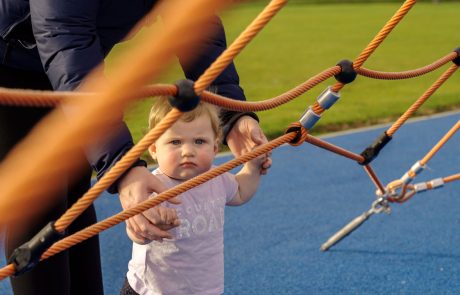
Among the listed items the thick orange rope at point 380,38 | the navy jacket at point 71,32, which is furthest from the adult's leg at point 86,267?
the thick orange rope at point 380,38

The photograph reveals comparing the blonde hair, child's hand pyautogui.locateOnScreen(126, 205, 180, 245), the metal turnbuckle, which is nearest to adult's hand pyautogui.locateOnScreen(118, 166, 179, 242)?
child's hand pyautogui.locateOnScreen(126, 205, 180, 245)

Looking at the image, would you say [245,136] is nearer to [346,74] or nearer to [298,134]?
[298,134]

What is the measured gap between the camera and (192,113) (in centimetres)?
201

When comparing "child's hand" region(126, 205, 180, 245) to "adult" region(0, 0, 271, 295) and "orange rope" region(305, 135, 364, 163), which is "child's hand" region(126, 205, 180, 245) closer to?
"adult" region(0, 0, 271, 295)

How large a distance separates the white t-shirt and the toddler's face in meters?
0.04

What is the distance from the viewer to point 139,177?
140 centimetres

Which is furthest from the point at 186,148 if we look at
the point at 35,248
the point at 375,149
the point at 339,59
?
the point at 339,59

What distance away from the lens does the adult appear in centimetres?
144

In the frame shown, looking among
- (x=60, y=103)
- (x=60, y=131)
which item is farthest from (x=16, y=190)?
(x=60, y=103)

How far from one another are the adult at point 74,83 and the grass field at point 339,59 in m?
0.11

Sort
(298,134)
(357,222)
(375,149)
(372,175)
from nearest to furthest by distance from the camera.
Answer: (298,134) < (375,149) < (372,175) < (357,222)

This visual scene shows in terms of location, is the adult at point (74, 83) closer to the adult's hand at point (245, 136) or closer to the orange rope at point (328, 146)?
the adult's hand at point (245, 136)

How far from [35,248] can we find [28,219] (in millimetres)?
426

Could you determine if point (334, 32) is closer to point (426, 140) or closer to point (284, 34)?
point (284, 34)
